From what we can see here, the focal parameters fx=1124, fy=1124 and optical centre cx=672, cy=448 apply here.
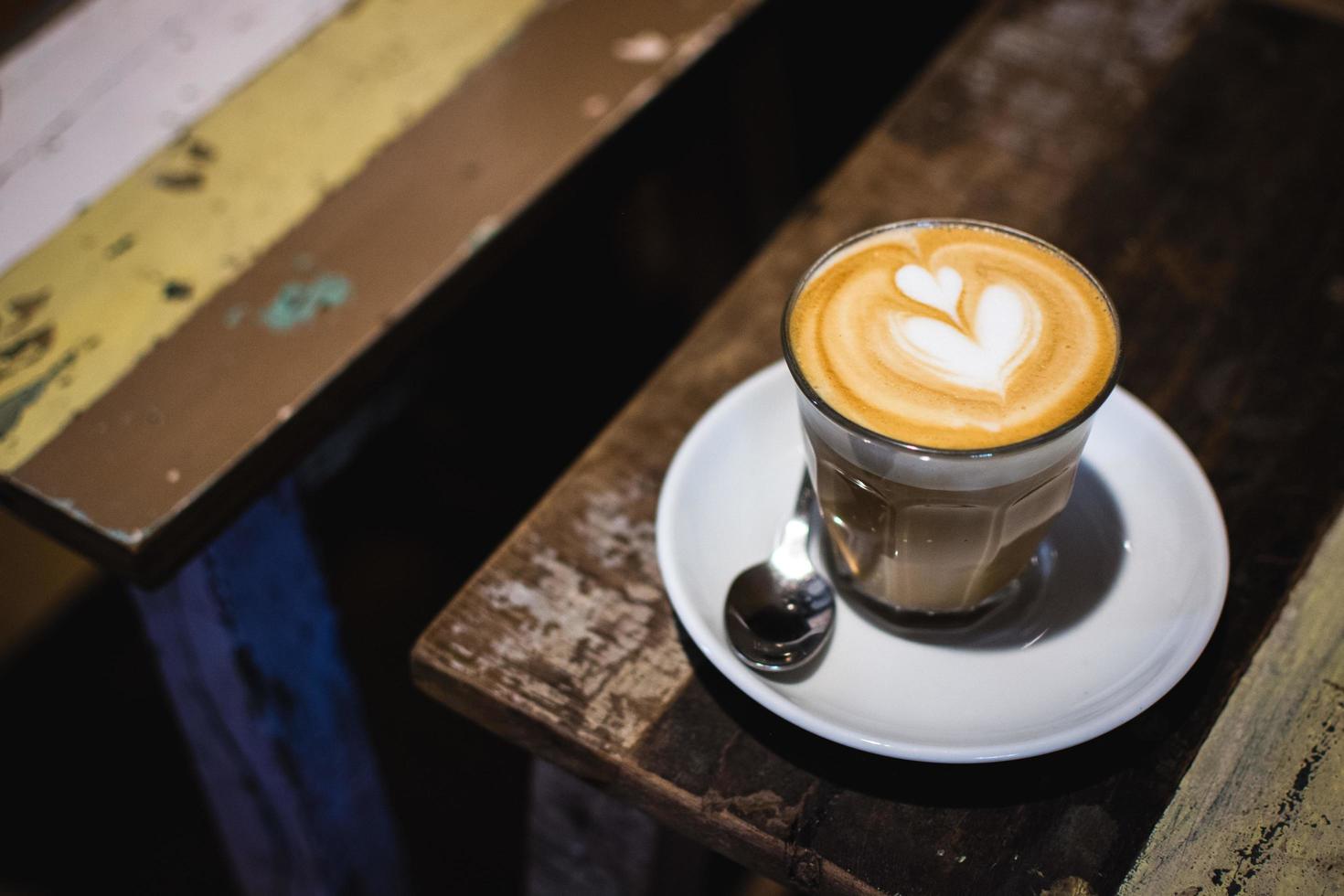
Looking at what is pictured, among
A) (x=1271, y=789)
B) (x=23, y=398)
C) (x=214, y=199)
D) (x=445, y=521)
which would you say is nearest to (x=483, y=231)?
(x=214, y=199)

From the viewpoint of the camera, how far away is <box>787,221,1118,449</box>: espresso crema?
0.59 m

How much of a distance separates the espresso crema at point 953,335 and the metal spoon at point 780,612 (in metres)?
0.11

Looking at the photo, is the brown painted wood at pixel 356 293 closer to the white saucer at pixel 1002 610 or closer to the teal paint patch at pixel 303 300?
the teal paint patch at pixel 303 300

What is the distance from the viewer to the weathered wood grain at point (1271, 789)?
57 cm

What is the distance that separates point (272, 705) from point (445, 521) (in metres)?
0.73

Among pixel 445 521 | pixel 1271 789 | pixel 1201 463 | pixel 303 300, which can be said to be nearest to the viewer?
pixel 1271 789

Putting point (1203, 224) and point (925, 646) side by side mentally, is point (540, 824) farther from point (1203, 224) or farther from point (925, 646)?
point (1203, 224)

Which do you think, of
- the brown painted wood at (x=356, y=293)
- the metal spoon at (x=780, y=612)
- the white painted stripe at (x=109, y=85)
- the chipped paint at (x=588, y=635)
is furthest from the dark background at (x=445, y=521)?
the metal spoon at (x=780, y=612)

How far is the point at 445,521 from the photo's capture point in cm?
166

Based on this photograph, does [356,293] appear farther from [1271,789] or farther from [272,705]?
[1271,789]

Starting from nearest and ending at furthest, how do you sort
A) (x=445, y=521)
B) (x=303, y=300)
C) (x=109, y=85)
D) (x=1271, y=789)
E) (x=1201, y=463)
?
1. (x=1271, y=789)
2. (x=1201, y=463)
3. (x=303, y=300)
4. (x=109, y=85)
5. (x=445, y=521)

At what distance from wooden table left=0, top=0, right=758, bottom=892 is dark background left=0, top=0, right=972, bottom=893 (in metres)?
0.27

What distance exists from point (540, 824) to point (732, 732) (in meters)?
Answer: 0.33

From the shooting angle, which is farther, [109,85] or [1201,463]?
[109,85]
